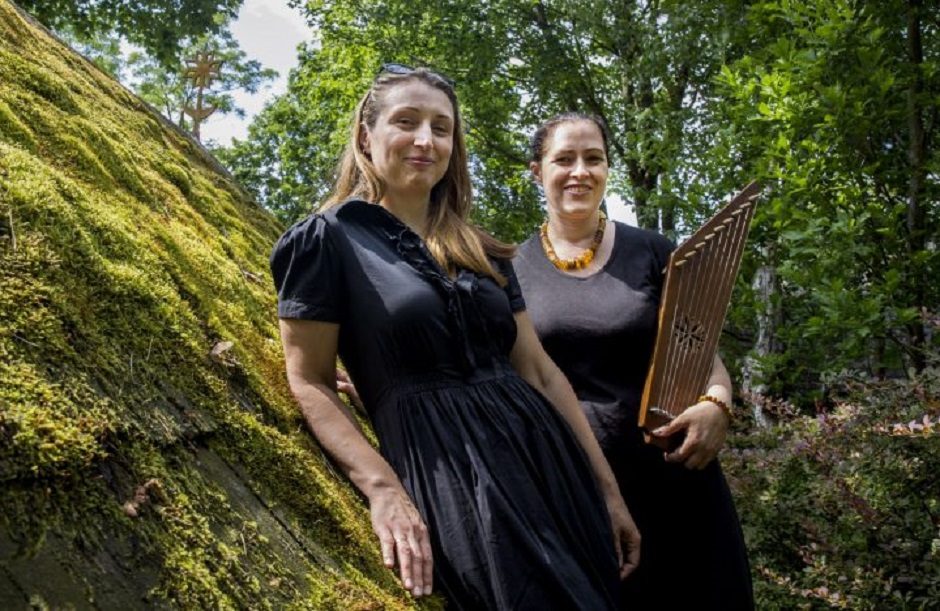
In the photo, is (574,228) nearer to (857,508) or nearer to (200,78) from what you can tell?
(857,508)

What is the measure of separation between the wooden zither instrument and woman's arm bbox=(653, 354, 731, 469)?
0.14 feet

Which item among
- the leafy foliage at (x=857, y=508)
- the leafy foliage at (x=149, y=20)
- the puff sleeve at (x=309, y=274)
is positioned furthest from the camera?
the leafy foliage at (x=149, y=20)

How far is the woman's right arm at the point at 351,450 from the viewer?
1915mm

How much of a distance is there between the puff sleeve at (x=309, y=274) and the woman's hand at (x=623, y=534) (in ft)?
3.29

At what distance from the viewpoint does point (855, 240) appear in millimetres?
5188

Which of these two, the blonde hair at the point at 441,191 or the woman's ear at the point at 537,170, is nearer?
the blonde hair at the point at 441,191

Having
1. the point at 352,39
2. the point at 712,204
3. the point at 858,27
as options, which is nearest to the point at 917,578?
the point at 858,27

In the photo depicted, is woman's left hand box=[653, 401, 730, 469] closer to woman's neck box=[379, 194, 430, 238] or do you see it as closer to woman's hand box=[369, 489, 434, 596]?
woman's neck box=[379, 194, 430, 238]

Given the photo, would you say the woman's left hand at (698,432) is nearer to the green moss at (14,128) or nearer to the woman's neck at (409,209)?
the woman's neck at (409,209)

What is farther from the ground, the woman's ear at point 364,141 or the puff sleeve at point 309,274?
the woman's ear at point 364,141

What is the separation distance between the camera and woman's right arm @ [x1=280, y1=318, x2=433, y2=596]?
1915 millimetres

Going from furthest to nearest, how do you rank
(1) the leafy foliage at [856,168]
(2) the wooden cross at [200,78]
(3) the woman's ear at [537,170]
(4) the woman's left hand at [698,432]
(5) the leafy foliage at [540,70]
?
(5) the leafy foliage at [540,70] < (2) the wooden cross at [200,78] < (1) the leafy foliage at [856,168] < (3) the woman's ear at [537,170] < (4) the woman's left hand at [698,432]

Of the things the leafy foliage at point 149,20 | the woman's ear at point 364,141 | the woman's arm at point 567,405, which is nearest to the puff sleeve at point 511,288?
the woman's arm at point 567,405

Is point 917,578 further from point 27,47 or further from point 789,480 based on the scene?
point 27,47
